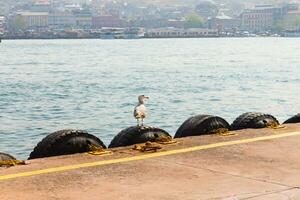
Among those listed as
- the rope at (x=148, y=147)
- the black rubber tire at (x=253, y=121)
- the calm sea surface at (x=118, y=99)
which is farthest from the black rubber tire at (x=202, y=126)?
the calm sea surface at (x=118, y=99)

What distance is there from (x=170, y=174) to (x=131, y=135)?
2481mm

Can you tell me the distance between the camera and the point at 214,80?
68.4 m

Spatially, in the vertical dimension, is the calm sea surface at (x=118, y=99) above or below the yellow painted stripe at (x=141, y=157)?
below

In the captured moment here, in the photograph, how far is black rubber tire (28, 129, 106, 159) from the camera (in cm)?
1059

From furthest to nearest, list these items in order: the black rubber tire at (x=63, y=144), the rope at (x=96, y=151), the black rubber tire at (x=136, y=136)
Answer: the black rubber tire at (x=136, y=136), the black rubber tire at (x=63, y=144), the rope at (x=96, y=151)

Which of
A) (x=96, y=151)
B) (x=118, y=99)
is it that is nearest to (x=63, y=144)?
(x=96, y=151)

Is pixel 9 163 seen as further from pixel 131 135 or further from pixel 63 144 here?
pixel 131 135

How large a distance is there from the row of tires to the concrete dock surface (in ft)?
1.48

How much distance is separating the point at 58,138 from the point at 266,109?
35054mm

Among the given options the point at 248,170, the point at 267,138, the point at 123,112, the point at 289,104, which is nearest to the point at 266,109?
the point at 289,104

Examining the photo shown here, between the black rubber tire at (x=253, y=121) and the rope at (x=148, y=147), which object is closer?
the rope at (x=148, y=147)

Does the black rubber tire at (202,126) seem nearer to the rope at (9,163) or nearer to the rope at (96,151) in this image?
the rope at (96,151)

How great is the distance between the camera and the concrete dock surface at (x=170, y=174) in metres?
8.07

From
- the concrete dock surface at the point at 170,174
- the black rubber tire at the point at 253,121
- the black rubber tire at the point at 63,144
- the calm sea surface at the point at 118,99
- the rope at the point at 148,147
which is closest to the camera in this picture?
the concrete dock surface at the point at 170,174
